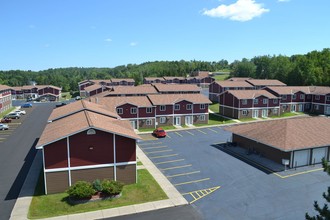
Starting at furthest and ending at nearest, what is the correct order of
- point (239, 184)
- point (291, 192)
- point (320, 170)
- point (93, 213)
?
1. point (320, 170)
2. point (239, 184)
3. point (291, 192)
4. point (93, 213)

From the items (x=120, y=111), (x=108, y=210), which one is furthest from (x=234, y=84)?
(x=108, y=210)

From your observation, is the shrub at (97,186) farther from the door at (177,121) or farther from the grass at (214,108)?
the grass at (214,108)

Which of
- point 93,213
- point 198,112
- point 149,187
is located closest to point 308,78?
point 198,112

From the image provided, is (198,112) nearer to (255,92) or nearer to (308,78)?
(255,92)

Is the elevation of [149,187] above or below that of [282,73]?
below

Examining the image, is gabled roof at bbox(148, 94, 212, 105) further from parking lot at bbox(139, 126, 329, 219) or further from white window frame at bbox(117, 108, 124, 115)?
parking lot at bbox(139, 126, 329, 219)

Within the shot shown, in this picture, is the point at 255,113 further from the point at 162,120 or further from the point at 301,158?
the point at 301,158

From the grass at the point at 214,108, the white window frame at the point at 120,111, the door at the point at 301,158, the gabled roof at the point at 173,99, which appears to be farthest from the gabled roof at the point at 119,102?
the door at the point at 301,158
